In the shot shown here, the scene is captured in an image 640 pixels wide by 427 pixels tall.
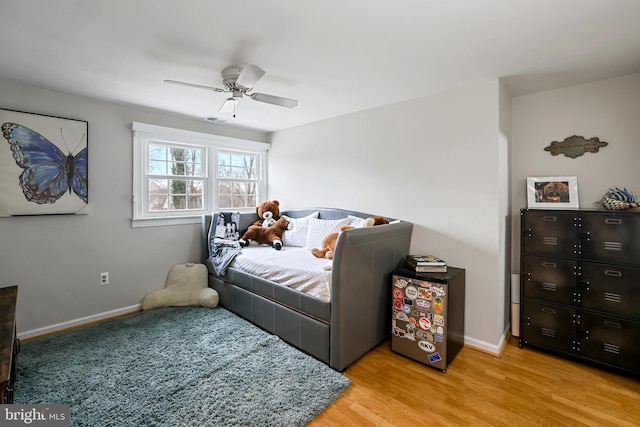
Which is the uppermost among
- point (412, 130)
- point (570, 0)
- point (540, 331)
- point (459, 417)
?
point (570, 0)

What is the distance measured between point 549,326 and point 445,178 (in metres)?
1.48

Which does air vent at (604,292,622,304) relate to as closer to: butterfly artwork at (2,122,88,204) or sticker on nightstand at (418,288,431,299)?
sticker on nightstand at (418,288,431,299)

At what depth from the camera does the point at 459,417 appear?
66.2 inches

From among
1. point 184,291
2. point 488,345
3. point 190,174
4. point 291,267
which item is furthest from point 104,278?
point 488,345

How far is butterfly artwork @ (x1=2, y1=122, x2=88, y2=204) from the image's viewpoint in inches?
97.5

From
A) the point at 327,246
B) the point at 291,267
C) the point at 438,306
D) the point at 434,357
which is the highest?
the point at 327,246

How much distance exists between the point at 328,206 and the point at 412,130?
4.51ft

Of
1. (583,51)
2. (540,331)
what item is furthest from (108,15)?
(540,331)

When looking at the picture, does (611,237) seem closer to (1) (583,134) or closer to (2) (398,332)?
(1) (583,134)

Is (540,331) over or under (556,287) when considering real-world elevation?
under

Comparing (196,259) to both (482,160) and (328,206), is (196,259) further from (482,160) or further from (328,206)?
(482,160)

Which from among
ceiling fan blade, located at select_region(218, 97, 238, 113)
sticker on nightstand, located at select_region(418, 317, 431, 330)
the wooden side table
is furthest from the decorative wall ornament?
the wooden side table

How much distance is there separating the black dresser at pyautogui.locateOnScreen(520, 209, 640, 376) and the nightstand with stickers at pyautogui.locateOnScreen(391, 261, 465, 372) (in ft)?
2.05

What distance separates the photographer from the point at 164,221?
3.41 metres
